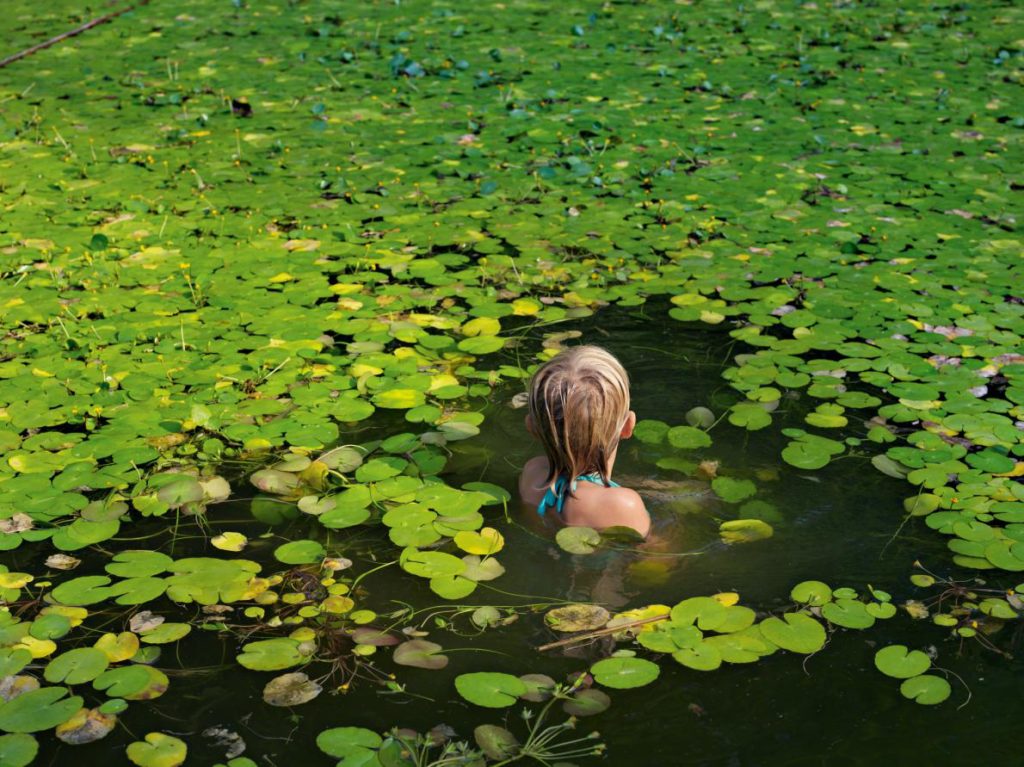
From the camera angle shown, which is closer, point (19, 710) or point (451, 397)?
point (19, 710)

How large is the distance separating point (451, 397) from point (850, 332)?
1.56 meters

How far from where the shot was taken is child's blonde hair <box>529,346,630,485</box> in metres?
2.99

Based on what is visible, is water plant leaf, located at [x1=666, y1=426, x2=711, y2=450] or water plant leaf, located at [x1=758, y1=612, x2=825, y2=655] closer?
water plant leaf, located at [x1=758, y1=612, x2=825, y2=655]

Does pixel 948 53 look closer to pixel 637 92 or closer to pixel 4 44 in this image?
pixel 637 92

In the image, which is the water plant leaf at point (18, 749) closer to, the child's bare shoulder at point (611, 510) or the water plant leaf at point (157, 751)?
the water plant leaf at point (157, 751)

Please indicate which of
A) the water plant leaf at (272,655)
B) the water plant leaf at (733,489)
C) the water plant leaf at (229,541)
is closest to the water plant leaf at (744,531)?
the water plant leaf at (733,489)

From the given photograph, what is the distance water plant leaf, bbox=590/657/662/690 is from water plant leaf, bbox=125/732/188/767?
3.10ft

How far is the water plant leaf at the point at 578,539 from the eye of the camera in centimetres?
313

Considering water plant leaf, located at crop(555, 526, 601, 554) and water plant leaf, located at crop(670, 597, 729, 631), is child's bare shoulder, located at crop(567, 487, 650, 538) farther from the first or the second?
water plant leaf, located at crop(670, 597, 729, 631)

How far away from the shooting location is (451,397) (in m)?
3.88

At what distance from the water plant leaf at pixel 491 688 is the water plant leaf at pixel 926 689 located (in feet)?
2.93

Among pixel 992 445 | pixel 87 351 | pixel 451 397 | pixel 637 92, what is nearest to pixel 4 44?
pixel 637 92

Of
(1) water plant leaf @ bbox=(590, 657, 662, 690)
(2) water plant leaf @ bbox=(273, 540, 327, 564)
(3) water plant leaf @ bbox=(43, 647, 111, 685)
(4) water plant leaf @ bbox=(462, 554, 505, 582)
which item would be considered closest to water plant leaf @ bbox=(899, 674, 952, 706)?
(1) water plant leaf @ bbox=(590, 657, 662, 690)

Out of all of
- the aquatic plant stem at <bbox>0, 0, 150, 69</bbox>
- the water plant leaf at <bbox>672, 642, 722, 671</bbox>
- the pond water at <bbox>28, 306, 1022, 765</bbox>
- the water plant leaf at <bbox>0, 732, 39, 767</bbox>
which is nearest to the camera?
the water plant leaf at <bbox>0, 732, 39, 767</bbox>
